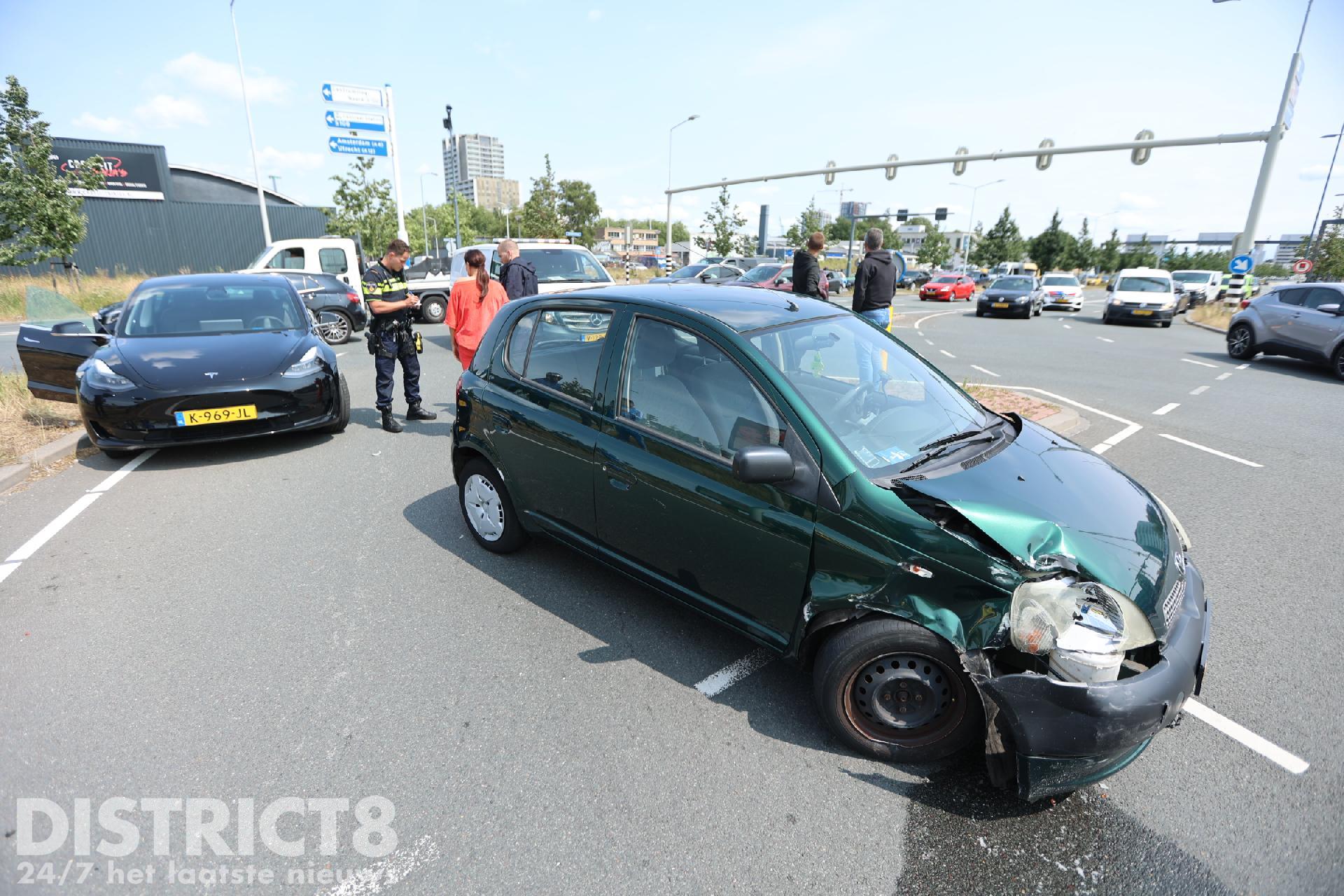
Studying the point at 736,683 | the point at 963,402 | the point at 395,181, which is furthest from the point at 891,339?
the point at 395,181

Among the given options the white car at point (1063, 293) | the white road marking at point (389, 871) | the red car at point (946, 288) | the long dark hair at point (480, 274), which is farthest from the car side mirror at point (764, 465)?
the red car at point (946, 288)

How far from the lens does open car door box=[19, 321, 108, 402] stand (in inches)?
242

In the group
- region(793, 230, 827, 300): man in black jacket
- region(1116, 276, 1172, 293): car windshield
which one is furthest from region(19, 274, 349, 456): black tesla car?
region(1116, 276, 1172, 293): car windshield

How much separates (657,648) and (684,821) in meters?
1.04

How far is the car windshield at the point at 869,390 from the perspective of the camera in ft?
9.14

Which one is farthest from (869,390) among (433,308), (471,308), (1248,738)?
(433,308)

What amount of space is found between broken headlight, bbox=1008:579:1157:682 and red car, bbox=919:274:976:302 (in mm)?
34774

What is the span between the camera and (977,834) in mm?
2318

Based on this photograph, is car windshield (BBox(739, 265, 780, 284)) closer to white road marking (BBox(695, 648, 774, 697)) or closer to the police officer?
the police officer

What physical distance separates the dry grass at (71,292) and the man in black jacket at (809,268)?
17063mm

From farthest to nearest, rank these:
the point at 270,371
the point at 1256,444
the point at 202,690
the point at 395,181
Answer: the point at 395,181 → the point at 1256,444 → the point at 270,371 → the point at 202,690

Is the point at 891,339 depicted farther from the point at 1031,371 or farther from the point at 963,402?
the point at 1031,371

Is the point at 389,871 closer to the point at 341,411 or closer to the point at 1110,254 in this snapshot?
the point at 341,411

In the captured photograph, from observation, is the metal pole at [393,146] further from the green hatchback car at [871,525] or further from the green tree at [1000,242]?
the green tree at [1000,242]
